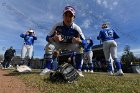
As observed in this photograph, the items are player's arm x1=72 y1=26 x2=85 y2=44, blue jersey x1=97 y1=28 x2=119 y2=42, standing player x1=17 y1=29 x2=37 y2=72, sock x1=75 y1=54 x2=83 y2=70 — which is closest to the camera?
player's arm x1=72 y1=26 x2=85 y2=44

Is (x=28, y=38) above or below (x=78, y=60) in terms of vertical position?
above

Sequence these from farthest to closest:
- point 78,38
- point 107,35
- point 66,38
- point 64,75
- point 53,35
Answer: point 107,35, point 66,38, point 53,35, point 78,38, point 64,75

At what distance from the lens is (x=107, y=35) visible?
10906 millimetres

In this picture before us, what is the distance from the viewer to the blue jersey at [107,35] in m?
10.8

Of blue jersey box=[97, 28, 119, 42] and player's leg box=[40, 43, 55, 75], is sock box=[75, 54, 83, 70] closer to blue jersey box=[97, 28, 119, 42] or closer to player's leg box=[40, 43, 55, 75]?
player's leg box=[40, 43, 55, 75]

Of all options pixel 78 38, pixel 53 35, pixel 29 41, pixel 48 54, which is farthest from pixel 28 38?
pixel 78 38

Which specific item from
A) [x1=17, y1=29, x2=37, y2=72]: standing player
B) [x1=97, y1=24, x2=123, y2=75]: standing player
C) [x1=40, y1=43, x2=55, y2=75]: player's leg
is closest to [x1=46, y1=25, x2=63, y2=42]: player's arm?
[x1=40, y1=43, x2=55, y2=75]: player's leg

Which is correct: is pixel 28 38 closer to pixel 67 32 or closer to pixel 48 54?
pixel 48 54

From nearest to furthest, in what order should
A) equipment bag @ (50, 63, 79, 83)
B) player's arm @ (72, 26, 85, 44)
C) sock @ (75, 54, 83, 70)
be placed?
equipment bag @ (50, 63, 79, 83) → player's arm @ (72, 26, 85, 44) → sock @ (75, 54, 83, 70)

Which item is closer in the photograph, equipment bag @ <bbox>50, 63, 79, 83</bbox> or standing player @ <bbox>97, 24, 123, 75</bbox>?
equipment bag @ <bbox>50, 63, 79, 83</bbox>

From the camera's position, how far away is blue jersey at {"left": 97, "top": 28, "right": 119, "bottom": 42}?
10.8 meters

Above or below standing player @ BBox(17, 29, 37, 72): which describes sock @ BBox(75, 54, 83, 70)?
below

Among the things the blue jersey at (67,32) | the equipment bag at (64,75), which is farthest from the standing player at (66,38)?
the equipment bag at (64,75)

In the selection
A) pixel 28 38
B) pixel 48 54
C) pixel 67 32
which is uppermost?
pixel 28 38
